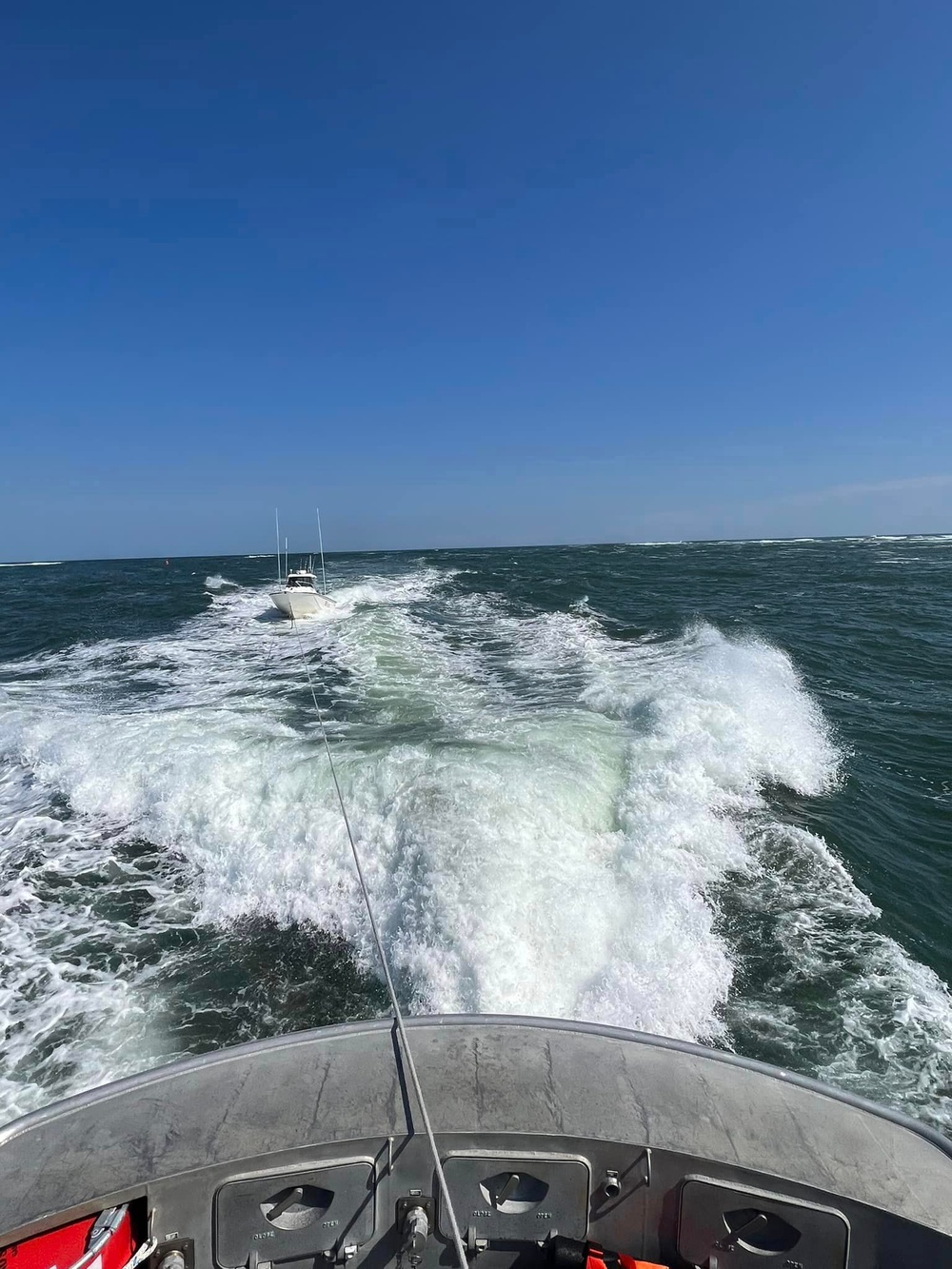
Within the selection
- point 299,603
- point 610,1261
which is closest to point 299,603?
point 299,603

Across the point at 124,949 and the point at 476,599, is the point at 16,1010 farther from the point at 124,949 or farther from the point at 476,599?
the point at 476,599

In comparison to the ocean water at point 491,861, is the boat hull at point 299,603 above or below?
above

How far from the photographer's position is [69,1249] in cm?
182

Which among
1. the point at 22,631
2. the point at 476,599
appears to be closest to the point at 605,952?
the point at 476,599

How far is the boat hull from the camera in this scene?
19.1 metres

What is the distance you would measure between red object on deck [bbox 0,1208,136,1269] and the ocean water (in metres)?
2.39

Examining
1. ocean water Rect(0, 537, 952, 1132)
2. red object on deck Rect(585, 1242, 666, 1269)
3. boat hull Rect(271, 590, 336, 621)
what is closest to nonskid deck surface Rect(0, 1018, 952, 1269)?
red object on deck Rect(585, 1242, 666, 1269)

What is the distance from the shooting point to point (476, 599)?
78.0ft

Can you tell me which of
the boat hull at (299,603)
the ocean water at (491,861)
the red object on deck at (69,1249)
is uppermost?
the boat hull at (299,603)

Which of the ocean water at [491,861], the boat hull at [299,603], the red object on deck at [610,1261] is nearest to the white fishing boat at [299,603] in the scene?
the boat hull at [299,603]

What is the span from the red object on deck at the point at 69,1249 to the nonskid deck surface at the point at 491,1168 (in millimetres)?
67

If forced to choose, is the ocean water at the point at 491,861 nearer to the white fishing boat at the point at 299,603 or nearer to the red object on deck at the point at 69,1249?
the red object on deck at the point at 69,1249

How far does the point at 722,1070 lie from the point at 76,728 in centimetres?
961

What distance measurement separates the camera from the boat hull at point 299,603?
19.1 m
